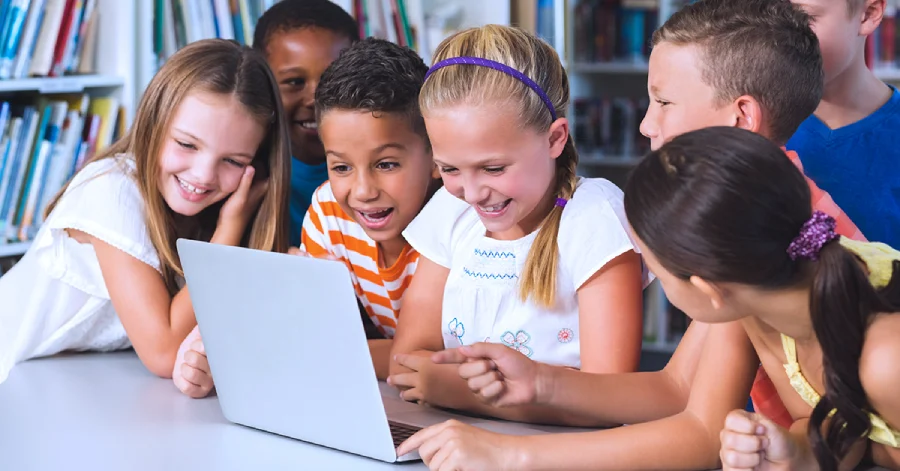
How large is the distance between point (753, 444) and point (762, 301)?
129 mm

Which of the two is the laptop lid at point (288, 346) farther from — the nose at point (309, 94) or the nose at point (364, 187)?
the nose at point (309, 94)

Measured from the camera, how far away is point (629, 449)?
987 millimetres

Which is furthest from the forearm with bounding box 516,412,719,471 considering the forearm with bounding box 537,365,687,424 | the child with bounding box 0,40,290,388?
the child with bounding box 0,40,290,388

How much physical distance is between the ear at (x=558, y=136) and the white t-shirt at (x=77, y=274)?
0.67 m

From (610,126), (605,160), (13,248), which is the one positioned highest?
(13,248)

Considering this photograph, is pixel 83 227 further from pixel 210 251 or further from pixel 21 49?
pixel 21 49

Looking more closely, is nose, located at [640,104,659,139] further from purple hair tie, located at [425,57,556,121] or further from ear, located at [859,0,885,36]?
ear, located at [859,0,885,36]

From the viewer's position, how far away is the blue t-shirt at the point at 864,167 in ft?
4.85

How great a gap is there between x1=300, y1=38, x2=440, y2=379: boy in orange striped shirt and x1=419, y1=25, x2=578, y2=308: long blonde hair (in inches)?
5.4

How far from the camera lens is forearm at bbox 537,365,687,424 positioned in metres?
1.12

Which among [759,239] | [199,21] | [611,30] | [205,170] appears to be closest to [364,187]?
[205,170]

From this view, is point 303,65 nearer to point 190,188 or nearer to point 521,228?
point 190,188

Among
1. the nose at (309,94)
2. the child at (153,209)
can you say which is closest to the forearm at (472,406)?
the child at (153,209)

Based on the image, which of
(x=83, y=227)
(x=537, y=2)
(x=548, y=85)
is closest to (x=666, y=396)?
(x=548, y=85)
